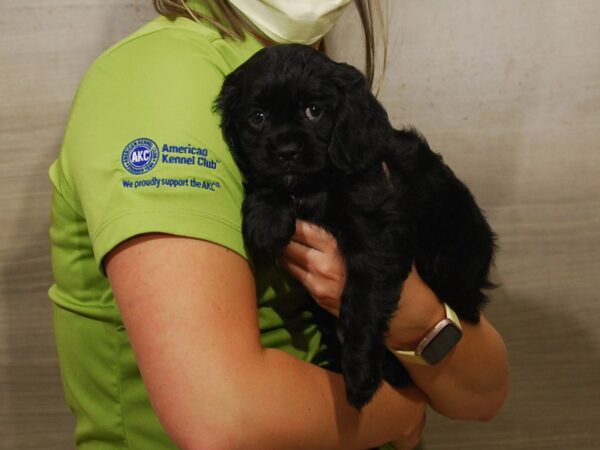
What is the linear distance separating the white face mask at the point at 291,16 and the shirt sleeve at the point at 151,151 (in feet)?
0.56

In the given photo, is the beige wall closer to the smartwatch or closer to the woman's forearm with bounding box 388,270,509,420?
the woman's forearm with bounding box 388,270,509,420

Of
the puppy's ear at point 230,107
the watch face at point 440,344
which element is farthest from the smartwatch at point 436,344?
the puppy's ear at point 230,107

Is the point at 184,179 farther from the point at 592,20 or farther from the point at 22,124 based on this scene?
the point at 592,20

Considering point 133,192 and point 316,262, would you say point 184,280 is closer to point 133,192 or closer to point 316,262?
point 133,192

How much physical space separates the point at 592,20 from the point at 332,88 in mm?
909

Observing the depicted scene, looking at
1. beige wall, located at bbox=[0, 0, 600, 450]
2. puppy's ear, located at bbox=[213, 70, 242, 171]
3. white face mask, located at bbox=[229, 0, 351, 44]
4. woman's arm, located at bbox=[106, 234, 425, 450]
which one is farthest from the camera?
beige wall, located at bbox=[0, 0, 600, 450]

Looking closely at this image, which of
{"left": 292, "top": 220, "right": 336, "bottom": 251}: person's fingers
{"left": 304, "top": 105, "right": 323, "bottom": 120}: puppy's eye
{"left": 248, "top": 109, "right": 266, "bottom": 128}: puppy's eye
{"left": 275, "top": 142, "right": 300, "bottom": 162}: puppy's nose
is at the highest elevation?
{"left": 304, "top": 105, "right": 323, "bottom": 120}: puppy's eye

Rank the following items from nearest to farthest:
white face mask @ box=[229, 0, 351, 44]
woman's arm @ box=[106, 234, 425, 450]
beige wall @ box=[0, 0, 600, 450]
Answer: woman's arm @ box=[106, 234, 425, 450] < white face mask @ box=[229, 0, 351, 44] < beige wall @ box=[0, 0, 600, 450]

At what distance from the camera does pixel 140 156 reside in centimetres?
95

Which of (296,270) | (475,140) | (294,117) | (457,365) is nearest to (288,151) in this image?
(294,117)

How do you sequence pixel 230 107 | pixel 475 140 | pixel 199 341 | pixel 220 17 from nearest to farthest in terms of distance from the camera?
1. pixel 199 341
2. pixel 230 107
3. pixel 220 17
4. pixel 475 140

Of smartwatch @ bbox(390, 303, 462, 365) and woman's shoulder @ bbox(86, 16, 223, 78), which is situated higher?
woman's shoulder @ bbox(86, 16, 223, 78)

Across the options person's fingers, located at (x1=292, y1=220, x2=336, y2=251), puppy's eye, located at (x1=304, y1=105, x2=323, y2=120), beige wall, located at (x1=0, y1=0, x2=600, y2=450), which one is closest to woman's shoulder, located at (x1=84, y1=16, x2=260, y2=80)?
puppy's eye, located at (x1=304, y1=105, x2=323, y2=120)

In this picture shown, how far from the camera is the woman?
0.93m
